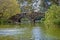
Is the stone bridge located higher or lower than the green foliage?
lower

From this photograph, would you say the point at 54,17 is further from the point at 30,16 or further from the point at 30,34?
the point at 30,16

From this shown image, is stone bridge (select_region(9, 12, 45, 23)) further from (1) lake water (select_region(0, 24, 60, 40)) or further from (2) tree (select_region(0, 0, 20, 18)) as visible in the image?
(1) lake water (select_region(0, 24, 60, 40))

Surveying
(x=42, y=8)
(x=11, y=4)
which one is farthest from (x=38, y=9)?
(x=11, y=4)

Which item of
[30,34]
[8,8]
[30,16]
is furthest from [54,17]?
[30,16]

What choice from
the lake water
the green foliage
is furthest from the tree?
the lake water

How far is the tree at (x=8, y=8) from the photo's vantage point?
3603cm

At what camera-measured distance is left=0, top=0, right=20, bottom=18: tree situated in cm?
3603

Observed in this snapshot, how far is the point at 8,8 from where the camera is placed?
36250 mm

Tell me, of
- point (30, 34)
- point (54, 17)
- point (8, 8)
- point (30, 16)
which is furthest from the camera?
point (30, 16)

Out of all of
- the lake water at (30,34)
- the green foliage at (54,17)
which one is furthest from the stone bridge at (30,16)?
the lake water at (30,34)

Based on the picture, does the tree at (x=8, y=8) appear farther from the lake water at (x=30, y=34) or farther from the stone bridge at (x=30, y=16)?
the lake water at (x=30, y=34)

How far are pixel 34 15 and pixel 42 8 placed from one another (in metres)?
5.35

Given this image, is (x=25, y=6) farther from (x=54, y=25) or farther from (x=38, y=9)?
(x=54, y=25)

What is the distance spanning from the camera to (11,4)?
3647cm
